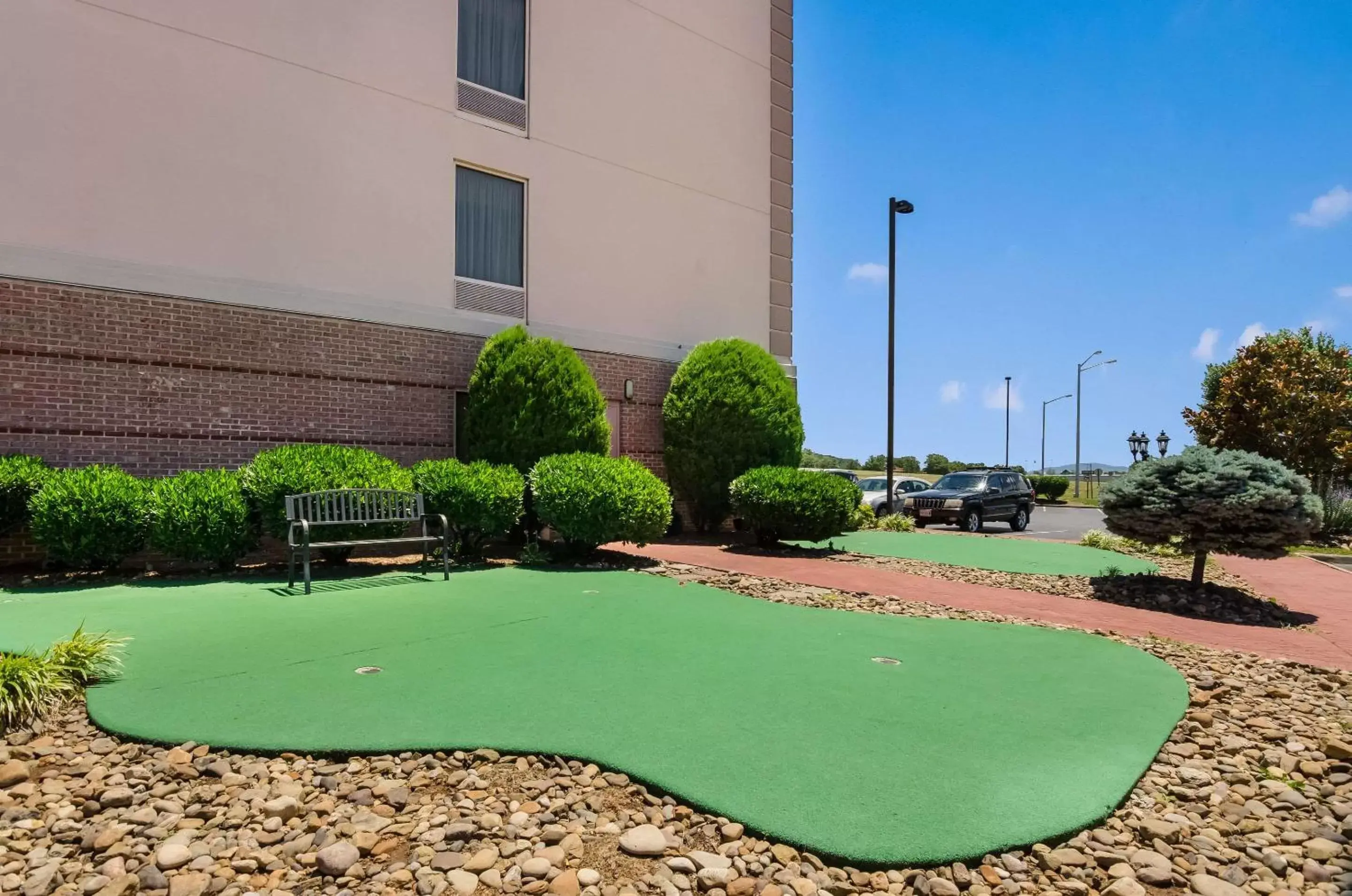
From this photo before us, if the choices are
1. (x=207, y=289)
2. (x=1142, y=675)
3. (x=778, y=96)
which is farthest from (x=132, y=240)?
(x=778, y=96)

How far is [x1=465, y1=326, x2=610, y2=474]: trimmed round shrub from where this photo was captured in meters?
11.6

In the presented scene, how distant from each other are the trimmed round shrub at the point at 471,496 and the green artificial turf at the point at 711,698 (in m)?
2.46

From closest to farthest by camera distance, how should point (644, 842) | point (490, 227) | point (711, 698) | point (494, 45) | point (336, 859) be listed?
point (336, 859), point (644, 842), point (711, 698), point (490, 227), point (494, 45)

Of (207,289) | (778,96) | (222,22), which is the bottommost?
(207,289)

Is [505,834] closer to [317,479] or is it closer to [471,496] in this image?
[317,479]

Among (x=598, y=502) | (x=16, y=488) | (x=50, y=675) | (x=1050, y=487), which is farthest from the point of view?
(x=1050, y=487)

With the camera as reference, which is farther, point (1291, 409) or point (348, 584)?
point (1291, 409)

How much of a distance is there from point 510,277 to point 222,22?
201 inches

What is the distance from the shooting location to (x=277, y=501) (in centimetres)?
870

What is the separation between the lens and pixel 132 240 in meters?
9.69

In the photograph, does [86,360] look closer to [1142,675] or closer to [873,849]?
[873,849]

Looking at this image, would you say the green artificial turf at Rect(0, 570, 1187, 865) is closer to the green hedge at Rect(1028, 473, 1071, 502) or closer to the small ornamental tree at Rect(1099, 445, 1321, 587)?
the small ornamental tree at Rect(1099, 445, 1321, 587)

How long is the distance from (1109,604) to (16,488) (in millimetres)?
12201

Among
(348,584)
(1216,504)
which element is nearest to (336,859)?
(348,584)
